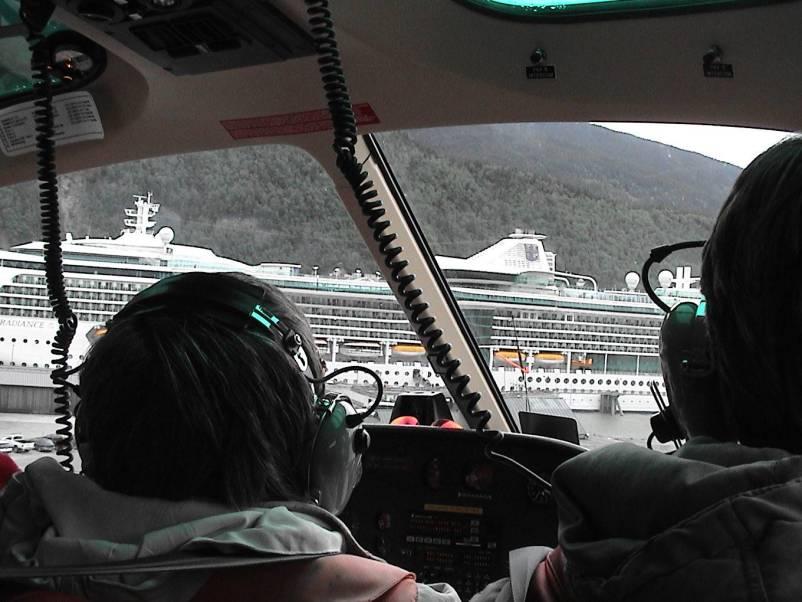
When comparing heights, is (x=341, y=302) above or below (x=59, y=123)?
below

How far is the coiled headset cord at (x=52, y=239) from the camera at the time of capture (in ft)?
4.97

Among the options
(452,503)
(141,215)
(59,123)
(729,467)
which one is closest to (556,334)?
(452,503)

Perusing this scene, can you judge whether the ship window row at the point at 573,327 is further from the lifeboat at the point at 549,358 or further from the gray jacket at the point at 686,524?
the gray jacket at the point at 686,524

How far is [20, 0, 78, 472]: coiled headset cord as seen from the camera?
4.97ft

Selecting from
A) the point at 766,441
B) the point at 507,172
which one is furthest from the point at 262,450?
the point at 507,172

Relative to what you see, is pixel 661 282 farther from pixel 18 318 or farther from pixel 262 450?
pixel 18 318

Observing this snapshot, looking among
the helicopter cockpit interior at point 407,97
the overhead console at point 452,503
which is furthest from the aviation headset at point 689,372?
the overhead console at point 452,503

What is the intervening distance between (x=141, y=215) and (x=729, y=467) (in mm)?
2563

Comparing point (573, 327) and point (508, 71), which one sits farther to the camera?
point (573, 327)

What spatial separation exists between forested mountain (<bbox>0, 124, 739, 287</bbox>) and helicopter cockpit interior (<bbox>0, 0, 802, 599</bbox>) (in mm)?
60

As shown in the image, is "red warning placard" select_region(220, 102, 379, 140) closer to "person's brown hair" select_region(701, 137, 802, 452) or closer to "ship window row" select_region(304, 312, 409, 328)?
"ship window row" select_region(304, 312, 409, 328)

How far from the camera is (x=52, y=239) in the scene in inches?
61.6

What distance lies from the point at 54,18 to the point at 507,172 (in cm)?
147

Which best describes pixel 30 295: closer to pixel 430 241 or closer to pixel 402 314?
pixel 402 314
